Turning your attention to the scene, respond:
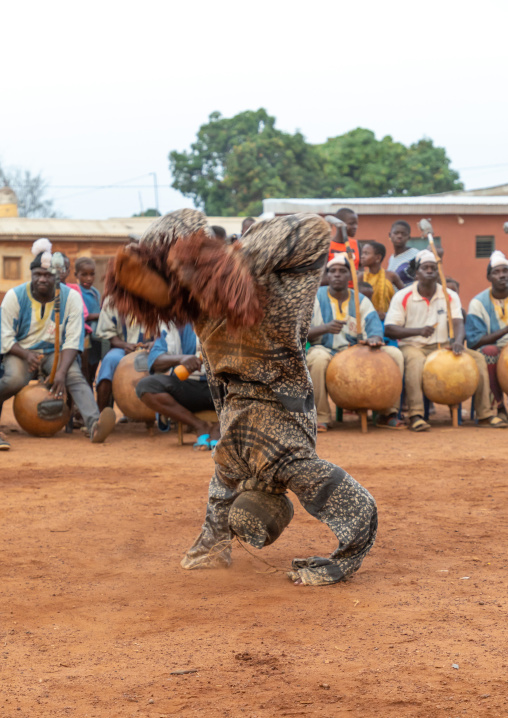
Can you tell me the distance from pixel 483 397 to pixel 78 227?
1651 cm

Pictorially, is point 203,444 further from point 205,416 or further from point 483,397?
point 483,397

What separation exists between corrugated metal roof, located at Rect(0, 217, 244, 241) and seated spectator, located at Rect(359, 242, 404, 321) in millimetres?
11990

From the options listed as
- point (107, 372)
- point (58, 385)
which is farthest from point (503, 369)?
point (58, 385)

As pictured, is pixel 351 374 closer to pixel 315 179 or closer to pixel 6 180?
pixel 315 179

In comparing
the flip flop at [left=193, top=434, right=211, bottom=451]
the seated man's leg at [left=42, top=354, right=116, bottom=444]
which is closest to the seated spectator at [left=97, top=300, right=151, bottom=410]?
the seated man's leg at [left=42, top=354, right=116, bottom=444]

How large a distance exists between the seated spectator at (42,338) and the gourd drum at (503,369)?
4224 mm

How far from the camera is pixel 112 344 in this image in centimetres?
965

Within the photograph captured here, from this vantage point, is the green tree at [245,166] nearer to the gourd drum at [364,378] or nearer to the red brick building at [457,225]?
the red brick building at [457,225]

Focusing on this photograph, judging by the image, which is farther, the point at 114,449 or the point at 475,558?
the point at 114,449

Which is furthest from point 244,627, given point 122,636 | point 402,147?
point 402,147

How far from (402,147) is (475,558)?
3391cm

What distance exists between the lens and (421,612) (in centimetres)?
369

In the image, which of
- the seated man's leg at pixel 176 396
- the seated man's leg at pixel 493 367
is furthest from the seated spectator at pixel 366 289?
the seated man's leg at pixel 176 396

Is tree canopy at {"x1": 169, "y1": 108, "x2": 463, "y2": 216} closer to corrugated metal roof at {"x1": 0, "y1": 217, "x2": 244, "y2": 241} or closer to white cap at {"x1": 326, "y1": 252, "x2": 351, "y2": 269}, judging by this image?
corrugated metal roof at {"x1": 0, "y1": 217, "x2": 244, "y2": 241}
